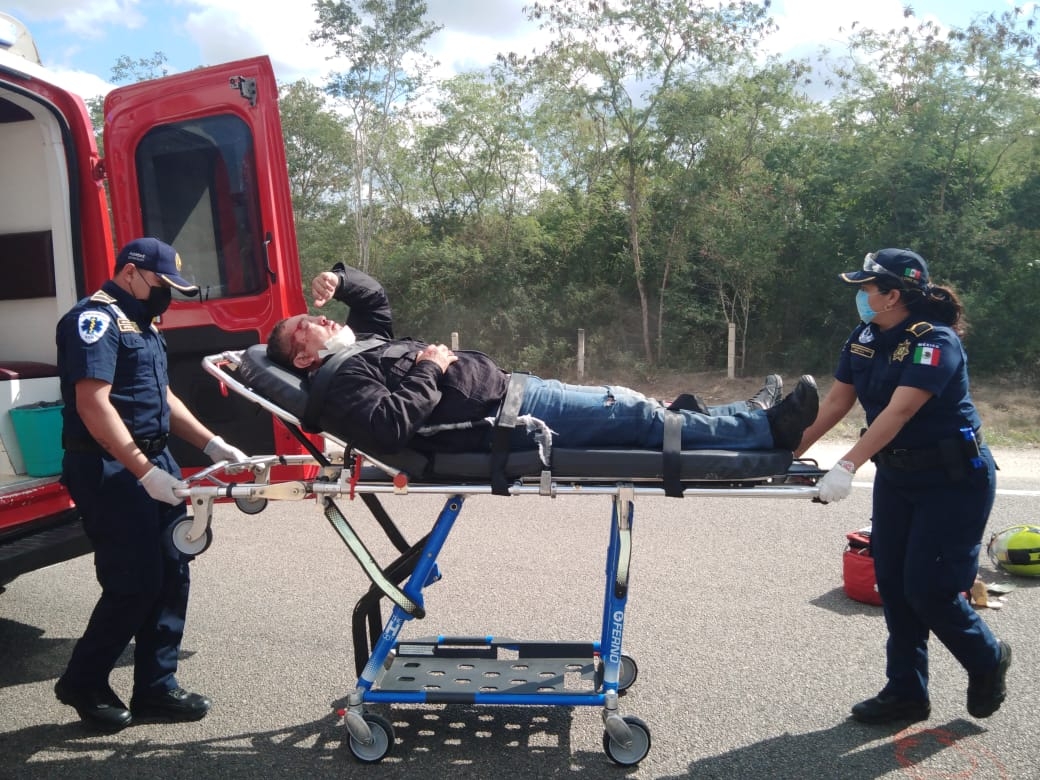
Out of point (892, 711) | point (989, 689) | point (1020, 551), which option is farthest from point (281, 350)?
point (1020, 551)

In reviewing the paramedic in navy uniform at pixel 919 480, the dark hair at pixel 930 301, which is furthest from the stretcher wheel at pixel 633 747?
the dark hair at pixel 930 301

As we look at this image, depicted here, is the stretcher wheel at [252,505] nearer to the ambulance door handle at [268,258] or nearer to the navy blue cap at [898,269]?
the ambulance door handle at [268,258]

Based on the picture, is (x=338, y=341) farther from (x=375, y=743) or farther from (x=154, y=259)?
(x=375, y=743)

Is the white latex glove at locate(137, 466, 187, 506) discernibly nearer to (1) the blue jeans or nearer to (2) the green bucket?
(1) the blue jeans

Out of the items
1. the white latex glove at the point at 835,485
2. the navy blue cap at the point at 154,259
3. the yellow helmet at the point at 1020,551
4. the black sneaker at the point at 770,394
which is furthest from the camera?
the yellow helmet at the point at 1020,551

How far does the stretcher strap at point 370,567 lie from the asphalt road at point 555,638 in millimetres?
537

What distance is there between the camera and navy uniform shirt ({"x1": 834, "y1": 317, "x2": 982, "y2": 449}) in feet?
10.0

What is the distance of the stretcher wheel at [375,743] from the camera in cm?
305

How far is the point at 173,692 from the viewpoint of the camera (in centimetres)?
345

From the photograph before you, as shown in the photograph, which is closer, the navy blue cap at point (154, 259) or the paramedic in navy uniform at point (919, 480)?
the paramedic in navy uniform at point (919, 480)

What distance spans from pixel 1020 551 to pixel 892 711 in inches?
77.0

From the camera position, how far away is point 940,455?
3109 millimetres

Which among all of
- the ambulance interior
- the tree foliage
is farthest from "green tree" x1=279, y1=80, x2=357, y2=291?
the ambulance interior

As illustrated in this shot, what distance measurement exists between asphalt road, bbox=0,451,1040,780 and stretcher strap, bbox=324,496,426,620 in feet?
1.76
